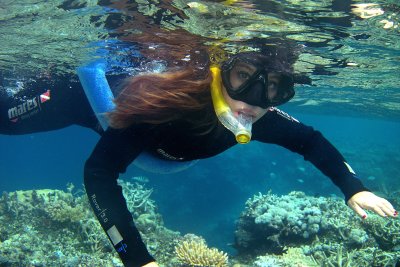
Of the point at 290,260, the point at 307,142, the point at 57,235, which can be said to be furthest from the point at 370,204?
the point at 57,235

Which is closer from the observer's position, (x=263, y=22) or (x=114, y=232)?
(x=114, y=232)

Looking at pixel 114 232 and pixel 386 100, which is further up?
pixel 114 232

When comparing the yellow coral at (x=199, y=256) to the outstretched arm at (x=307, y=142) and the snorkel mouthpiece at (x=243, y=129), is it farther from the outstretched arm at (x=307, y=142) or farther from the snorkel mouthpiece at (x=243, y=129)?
the snorkel mouthpiece at (x=243, y=129)

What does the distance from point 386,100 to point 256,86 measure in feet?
85.3

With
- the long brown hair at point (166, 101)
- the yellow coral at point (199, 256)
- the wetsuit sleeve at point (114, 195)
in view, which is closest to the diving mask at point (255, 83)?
the long brown hair at point (166, 101)

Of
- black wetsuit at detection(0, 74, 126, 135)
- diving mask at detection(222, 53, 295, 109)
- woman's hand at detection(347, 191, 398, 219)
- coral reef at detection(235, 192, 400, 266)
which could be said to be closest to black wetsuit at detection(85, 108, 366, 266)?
woman's hand at detection(347, 191, 398, 219)

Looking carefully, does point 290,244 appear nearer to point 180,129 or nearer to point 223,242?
point 180,129

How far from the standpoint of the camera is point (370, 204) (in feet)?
14.4

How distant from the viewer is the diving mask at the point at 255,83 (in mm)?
4566

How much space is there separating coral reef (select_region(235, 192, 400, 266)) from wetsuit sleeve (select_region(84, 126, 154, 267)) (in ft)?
16.5

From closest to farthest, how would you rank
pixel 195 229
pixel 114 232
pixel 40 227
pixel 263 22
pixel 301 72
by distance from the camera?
1. pixel 114 232
2. pixel 263 22
3. pixel 40 227
4. pixel 301 72
5. pixel 195 229

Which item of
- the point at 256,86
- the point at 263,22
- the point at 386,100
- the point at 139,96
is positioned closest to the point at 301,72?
the point at 263,22

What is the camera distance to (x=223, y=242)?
22.7 m

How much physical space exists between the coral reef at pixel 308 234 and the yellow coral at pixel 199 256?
1.09m
